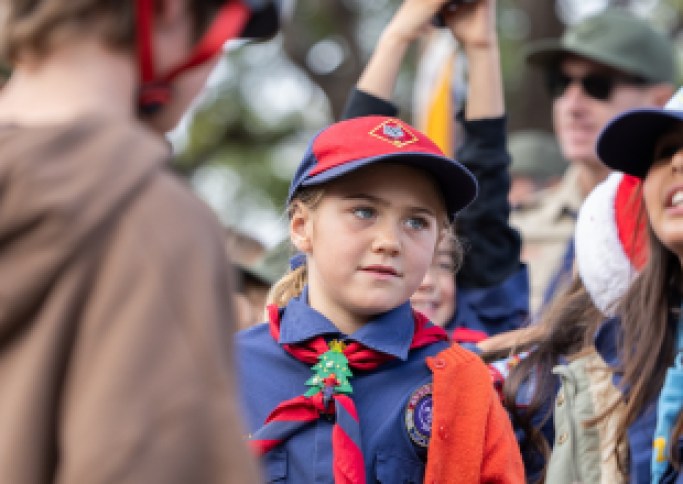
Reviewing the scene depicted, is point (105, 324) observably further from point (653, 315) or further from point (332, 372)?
point (653, 315)

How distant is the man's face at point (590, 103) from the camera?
242 inches

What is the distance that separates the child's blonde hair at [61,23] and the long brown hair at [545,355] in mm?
2352

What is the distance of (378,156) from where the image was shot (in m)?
3.09

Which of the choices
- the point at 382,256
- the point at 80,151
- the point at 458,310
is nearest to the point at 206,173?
the point at 458,310

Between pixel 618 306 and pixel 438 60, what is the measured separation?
4.36m

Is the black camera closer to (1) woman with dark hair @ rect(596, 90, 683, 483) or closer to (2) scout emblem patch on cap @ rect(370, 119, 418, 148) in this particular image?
(1) woman with dark hair @ rect(596, 90, 683, 483)

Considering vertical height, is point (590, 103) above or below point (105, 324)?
below

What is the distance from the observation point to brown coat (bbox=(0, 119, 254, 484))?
4.91 feet

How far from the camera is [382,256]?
311 centimetres

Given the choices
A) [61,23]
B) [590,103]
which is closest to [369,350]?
[61,23]

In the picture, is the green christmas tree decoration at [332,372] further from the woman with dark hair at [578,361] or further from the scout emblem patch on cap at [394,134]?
the woman with dark hair at [578,361]

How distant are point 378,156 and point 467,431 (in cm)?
71

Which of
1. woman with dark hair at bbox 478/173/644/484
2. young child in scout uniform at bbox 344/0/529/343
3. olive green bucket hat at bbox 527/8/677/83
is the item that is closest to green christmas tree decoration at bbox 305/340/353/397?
woman with dark hair at bbox 478/173/644/484

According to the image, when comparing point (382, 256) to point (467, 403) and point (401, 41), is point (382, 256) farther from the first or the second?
point (401, 41)
